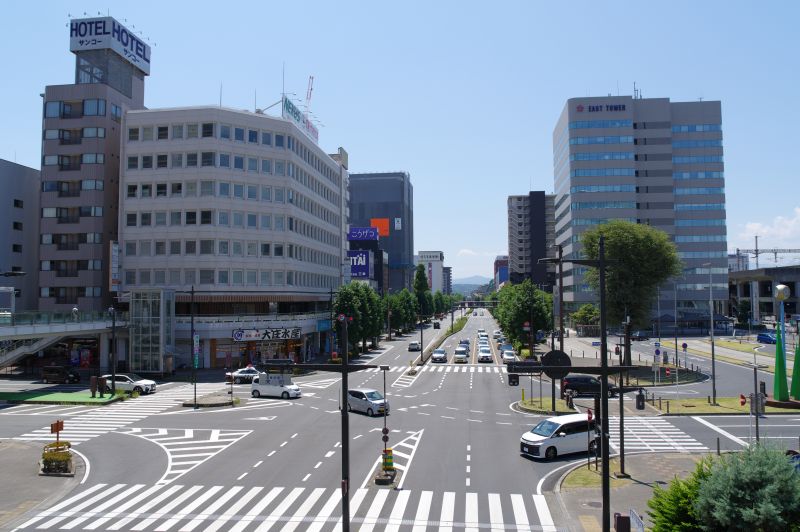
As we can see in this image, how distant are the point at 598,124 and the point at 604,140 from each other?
3669 millimetres

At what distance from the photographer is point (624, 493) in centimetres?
2220

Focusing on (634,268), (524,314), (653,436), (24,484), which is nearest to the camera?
(24,484)

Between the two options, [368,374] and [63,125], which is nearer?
[368,374]

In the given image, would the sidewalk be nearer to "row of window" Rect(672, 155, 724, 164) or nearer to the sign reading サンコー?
the sign reading サンコー

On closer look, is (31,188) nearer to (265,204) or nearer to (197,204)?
(197,204)

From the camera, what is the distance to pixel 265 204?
230 ft

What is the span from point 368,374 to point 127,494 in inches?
1619

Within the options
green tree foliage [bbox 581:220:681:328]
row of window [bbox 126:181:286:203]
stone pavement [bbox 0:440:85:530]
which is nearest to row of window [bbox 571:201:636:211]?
green tree foliage [bbox 581:220:681:328]

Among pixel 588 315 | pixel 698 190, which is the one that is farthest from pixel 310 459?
pixel 698 190

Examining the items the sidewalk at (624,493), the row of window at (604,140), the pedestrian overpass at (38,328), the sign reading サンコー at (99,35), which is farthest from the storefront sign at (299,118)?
the row of window at (604,140)

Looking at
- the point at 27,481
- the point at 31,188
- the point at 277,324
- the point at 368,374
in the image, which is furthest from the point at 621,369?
the point at 31,188

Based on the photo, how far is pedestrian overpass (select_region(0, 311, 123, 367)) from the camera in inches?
1770

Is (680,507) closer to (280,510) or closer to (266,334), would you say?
(280,510)

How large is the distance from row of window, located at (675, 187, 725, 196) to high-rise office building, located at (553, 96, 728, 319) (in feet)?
0.64
